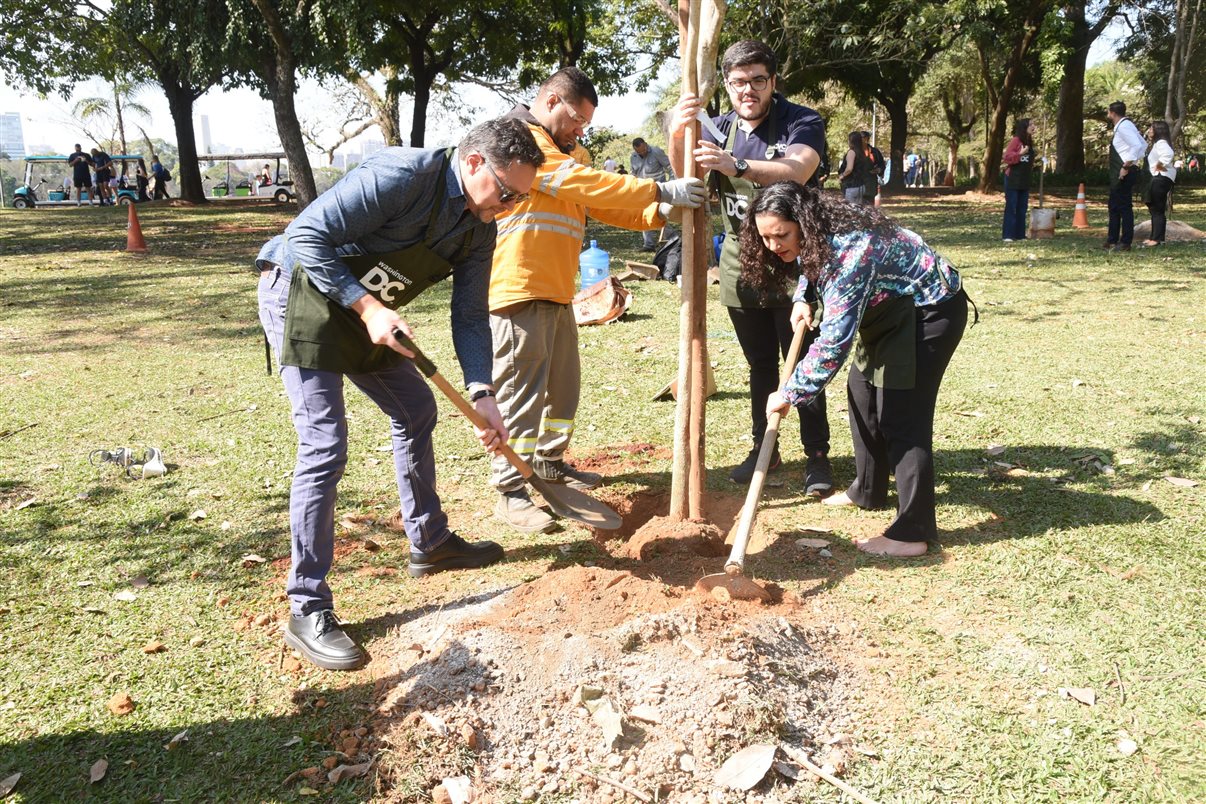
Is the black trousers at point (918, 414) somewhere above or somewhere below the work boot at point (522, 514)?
above

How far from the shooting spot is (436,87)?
35.6 metres

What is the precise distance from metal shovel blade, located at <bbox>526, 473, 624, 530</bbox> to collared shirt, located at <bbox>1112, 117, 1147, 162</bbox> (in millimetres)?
11049

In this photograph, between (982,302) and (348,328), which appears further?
(982,302)

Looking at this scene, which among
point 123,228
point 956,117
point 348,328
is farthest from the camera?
point 956,117

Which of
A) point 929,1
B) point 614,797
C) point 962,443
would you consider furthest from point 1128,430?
point 929,1

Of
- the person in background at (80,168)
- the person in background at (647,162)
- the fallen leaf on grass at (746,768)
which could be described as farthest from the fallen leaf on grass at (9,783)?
the person in background at (80,168)

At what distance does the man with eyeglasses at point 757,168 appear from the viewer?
383 centimetres

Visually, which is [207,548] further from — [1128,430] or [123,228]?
[123,228]

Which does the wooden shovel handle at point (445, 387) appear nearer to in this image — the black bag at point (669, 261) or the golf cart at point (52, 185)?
the black bag at point (669, 261)

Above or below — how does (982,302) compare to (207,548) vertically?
above

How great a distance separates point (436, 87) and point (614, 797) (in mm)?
36401

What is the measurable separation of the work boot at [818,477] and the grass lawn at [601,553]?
0.09m

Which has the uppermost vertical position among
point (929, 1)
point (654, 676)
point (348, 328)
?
point (929, 1)

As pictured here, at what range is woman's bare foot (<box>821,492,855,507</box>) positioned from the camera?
4605 millimetres
